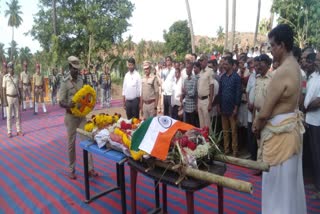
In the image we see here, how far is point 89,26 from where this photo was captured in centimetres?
1809

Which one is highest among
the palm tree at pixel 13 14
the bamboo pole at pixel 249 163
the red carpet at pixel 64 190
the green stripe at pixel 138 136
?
the palm tree at pixel 13 14

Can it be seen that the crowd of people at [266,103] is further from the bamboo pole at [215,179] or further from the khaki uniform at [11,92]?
the khaki uniform at [11,92]

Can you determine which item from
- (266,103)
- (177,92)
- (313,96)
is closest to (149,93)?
(177,92)

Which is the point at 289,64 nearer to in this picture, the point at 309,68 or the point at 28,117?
the point at 309,68

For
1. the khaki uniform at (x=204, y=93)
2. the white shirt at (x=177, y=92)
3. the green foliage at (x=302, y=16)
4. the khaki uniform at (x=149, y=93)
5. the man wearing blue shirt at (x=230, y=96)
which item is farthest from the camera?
the green foliage at (x=302, y=16)

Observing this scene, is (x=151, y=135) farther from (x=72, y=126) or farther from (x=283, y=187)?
(x=72, y=126)

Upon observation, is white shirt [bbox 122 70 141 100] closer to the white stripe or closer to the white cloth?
the white stripe

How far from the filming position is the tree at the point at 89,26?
60.5 ft

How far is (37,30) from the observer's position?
22938 millimetres

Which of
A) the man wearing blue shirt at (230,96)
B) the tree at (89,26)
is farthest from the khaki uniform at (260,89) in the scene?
the tree at (89,26)

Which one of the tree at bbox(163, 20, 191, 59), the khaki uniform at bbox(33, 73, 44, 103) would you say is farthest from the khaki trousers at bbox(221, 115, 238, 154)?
the tree at bbox(163, 20, 191, 59)

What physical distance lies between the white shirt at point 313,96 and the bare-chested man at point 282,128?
1.32 m

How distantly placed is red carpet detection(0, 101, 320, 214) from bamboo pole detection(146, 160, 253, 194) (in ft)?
4.94

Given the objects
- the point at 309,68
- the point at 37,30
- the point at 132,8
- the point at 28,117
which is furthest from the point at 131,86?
the point at 37,30
